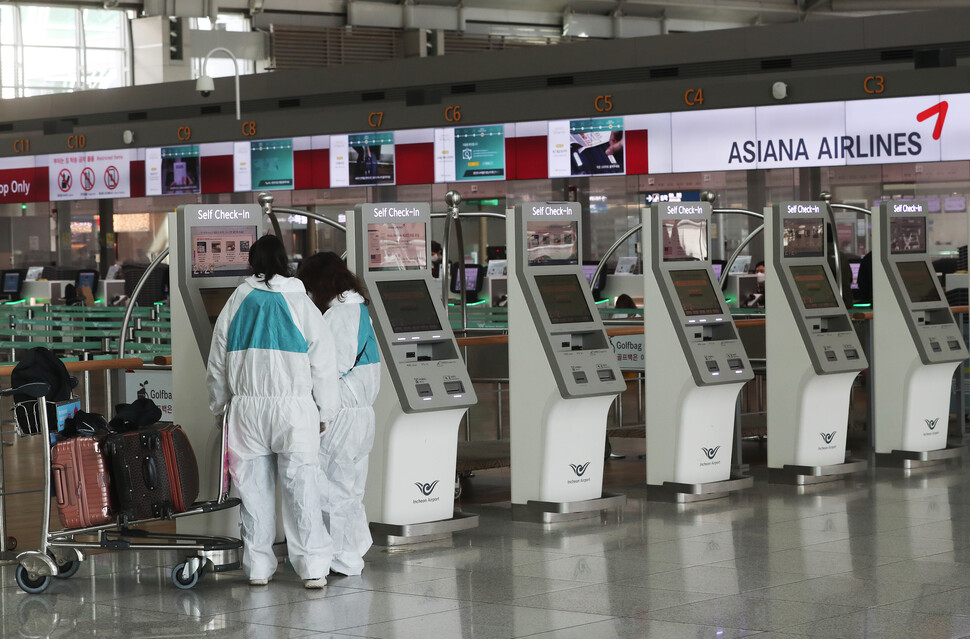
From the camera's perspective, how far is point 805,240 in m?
7.67

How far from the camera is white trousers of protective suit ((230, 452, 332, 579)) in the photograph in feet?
16.5

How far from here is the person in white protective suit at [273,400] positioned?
4.95 meters

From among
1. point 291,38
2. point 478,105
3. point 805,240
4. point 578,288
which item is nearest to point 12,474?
point 578,288

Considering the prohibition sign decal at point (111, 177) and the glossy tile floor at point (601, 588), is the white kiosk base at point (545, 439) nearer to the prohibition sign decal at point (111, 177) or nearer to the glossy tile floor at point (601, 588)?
the glossy tile floor at point (601, 588)

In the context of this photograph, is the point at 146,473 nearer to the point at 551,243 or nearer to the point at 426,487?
the point at 426,487

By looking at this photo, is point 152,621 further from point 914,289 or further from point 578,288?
point 914,289

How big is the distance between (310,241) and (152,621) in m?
12.2

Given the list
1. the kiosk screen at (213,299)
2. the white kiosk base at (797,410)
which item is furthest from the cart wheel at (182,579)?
the white kiosk base at (797,410)

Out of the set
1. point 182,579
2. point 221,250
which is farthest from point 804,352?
point 182,579

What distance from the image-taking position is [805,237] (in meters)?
7.66

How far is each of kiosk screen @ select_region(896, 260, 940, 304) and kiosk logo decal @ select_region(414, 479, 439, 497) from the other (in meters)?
3.63

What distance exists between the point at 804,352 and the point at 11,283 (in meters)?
13.5

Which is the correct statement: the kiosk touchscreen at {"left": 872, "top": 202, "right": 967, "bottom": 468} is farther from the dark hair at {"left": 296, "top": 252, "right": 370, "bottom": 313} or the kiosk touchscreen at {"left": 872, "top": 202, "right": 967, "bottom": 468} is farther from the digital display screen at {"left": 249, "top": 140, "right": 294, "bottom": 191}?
the digital display screen at {"left": 249, "top": 140, "right": 294, "bottom": 191}

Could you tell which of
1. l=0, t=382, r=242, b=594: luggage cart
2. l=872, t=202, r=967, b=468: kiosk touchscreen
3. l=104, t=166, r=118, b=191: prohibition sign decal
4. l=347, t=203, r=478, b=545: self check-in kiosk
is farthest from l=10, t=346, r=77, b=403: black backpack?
l=104, t=166, r=118, b=191: prohibition sign decal
